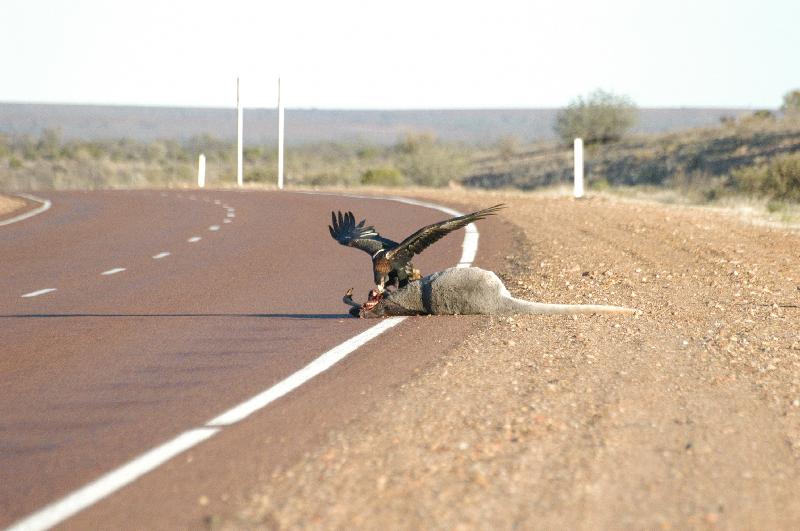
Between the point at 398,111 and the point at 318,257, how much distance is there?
7076 inches

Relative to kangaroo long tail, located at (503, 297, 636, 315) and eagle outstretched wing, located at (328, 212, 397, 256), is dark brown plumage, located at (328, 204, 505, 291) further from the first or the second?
kangaroo long tail, located at (503, 297, 636, 315)

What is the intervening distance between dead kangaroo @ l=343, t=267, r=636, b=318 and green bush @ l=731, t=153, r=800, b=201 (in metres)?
30.1

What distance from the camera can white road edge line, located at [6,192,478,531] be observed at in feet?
17.1

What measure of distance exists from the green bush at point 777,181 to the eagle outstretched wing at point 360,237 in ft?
101

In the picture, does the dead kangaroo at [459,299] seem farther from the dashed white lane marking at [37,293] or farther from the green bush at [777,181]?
the green bush at [777,181]

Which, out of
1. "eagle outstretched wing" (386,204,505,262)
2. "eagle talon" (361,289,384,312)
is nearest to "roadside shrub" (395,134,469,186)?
"eagle talon" (361,289,384,312)

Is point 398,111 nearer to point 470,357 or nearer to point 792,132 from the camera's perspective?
point 792,132

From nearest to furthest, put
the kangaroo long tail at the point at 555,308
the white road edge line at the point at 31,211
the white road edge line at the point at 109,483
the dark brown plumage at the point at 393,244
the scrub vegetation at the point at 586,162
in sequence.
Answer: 1. the white road edge line at the point at 109,483
2. the dark brown plumage at the point at 393,244
3. the kangaroo long tail at the point at 555,308
4. the white road edge line at the point at 31,211
5. the scrub vegetation at the point at 586,162

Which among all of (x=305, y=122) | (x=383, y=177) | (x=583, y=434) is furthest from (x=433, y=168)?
(x=305, y=122)

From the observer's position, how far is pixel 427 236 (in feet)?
31.2

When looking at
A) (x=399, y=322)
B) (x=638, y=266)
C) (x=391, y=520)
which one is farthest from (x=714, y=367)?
(x=638, y=266)

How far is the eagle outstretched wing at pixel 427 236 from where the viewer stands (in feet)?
30.8

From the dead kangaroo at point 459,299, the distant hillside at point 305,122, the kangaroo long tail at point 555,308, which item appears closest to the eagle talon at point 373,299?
the dead kangaroo at point 459,299

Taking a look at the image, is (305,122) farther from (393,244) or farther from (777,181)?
(393,244)
